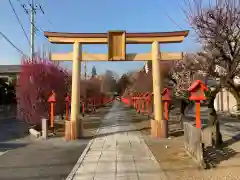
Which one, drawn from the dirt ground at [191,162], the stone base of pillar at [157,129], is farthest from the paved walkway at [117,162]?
the stone base of pillar at [157,129]

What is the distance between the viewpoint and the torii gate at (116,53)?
1565cm

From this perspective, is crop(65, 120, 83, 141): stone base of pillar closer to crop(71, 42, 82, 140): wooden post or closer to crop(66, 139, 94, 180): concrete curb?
crop(71, 42, 82, 140): wooden post

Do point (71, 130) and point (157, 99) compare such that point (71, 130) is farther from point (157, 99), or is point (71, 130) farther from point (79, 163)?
point (79, 163)

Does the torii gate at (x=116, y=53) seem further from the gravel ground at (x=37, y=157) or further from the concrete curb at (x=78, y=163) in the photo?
the concrete curb at (x=78, y=163)

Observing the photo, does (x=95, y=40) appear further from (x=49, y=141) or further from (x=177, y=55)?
(x=49, y=141)

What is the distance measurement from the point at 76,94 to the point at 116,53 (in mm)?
2650

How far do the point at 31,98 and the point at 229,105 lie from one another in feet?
75.0

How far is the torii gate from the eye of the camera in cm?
1565

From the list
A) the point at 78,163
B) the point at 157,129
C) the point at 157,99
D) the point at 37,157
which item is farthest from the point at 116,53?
the point at 78,163

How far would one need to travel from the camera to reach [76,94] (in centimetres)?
1551

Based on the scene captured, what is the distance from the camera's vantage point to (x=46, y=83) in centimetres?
1919

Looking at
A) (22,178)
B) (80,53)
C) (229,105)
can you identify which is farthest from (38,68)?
(229,105)

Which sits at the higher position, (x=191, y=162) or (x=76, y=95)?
(x=76, y=95)

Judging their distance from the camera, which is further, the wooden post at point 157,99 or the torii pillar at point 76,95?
the wooden post at point 157,99
